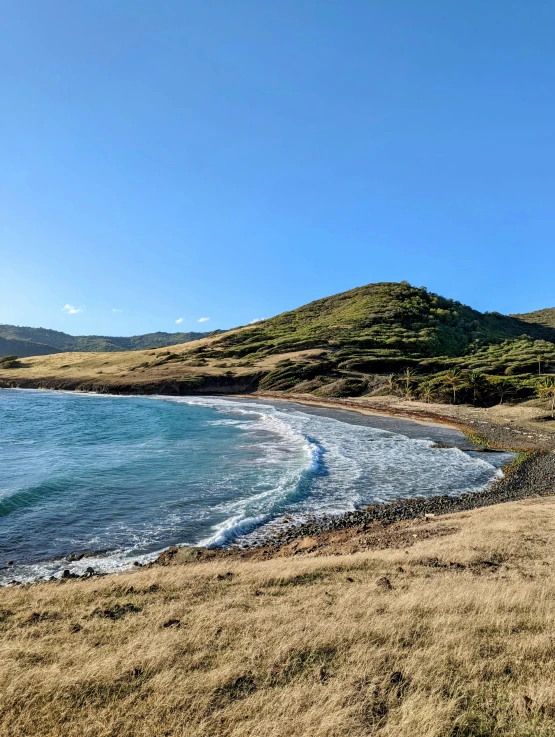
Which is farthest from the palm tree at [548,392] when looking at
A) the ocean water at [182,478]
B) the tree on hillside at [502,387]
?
the ocean water at [182,478]

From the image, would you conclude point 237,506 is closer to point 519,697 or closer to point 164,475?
point 164,475

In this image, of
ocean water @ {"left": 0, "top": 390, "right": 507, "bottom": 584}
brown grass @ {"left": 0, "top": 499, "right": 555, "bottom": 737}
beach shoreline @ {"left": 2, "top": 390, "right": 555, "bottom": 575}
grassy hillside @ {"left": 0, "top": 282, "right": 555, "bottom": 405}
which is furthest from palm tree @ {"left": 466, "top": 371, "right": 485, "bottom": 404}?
brown grass @ {"left": 0, "top": 499, "right": 555, "bottom": 737}

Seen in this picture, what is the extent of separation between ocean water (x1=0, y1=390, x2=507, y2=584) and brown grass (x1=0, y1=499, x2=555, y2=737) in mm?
5213

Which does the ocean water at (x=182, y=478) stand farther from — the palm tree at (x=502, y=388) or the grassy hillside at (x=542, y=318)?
the grassy hillside at (x=542, y=318)

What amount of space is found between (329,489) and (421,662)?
17219mm

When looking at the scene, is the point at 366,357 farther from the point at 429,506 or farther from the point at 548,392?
the point at 429,506

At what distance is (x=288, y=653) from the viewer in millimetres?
7141

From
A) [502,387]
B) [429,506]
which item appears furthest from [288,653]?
[502,387]

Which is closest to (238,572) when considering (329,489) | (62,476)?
(329,489)

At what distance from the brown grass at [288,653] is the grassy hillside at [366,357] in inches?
2164

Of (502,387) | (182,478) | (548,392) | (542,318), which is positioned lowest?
(182,478)

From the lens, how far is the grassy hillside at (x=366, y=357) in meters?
71.1

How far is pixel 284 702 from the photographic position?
5.84 meters

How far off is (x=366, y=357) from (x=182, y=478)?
69.3m
